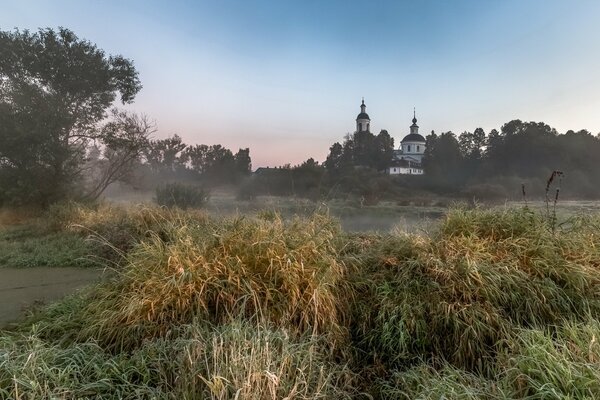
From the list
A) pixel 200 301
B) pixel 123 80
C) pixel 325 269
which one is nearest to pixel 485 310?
pixel 325 269

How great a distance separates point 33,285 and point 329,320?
4075mm

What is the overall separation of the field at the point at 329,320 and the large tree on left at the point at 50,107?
9.44 meters

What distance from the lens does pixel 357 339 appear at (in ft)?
9.91

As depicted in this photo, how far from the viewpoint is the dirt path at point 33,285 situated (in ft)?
12.4

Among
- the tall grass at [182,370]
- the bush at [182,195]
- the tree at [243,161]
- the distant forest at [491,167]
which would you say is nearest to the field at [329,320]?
the tall grass at [182,370]

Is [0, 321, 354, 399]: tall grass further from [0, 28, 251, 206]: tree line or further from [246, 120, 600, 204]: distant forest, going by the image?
[246, 120, 600, 204]: distant forest

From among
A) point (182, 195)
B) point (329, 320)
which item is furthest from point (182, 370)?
point (182, 195)

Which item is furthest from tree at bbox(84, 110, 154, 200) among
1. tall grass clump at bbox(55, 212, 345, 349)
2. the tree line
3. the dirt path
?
tall grass clump at bbox(55, 212, 345, 349)

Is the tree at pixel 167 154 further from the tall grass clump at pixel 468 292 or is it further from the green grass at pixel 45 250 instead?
the tall grass clump at pixel 468 292

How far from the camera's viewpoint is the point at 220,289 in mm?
2865

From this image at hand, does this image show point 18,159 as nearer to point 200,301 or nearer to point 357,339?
point 200,301

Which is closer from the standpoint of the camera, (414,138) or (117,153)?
(117,153)

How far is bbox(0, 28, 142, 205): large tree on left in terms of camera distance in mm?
10453

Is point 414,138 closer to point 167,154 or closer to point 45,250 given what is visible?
point 167,154
